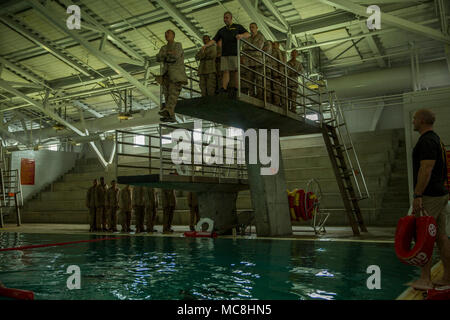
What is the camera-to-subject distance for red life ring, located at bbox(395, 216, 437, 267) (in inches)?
162

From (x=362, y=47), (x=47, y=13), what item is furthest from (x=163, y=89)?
(x=362, y=47)

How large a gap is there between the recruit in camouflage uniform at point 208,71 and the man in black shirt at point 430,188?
6.06 meters

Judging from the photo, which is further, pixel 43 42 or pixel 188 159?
pixel 43 42

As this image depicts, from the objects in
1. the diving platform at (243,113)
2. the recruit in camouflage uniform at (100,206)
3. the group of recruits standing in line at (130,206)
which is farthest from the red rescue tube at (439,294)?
the recruit in camouflage uniform at (100,206)

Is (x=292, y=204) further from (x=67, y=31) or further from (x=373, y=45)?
(x=67, y=31)

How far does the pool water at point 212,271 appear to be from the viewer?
4.50 m

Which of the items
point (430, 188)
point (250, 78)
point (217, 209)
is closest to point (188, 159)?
point (217, 209)

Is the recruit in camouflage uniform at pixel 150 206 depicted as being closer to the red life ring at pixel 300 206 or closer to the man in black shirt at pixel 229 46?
the red life ring at pixel 300 206

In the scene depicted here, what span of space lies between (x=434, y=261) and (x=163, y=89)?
6624 mm

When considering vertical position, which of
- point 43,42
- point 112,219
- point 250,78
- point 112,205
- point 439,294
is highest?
point 43,42

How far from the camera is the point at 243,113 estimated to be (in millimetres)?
9906

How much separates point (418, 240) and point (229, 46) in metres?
6.69
